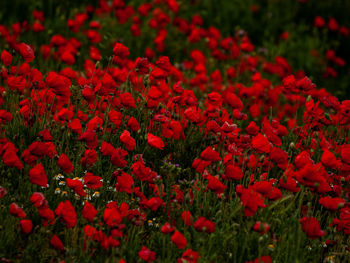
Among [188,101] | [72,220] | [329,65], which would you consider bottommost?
[329,65]

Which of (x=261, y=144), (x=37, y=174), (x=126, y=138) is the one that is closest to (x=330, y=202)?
(x=261, y=144)

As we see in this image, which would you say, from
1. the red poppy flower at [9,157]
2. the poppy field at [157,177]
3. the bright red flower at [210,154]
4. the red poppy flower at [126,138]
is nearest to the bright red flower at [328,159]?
the poppy field at [157,177]

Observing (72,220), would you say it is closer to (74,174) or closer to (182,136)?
(74,174)

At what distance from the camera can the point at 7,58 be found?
3.19m

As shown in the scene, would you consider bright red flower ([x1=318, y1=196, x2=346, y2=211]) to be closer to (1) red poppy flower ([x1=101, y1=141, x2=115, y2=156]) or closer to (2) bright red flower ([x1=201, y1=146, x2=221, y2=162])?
(2) bright red flower ([x1=201, y1=146, x2=221, y2=162])

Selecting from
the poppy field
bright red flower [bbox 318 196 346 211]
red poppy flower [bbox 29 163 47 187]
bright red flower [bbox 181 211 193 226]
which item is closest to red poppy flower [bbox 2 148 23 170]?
the poppy field

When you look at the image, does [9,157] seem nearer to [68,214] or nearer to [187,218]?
[68,214]

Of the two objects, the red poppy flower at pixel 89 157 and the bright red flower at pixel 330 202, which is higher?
the bright red flower at pixel 330 202

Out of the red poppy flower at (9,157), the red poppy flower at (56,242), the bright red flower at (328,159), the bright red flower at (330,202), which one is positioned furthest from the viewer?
the bright red flower at (328,159)

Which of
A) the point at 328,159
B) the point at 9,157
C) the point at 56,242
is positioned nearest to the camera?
the point at 56,242

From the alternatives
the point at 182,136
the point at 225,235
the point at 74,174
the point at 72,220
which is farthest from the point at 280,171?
the point at 72,220

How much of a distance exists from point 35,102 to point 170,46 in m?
3.45

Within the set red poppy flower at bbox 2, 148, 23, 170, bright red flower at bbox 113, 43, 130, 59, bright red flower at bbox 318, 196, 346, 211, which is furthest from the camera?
bright red flower at bbox 113, 43, 130, 59

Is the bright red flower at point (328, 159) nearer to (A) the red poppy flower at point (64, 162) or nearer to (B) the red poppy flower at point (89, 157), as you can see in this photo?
(B) the red poppy flower at point (89, 157)
